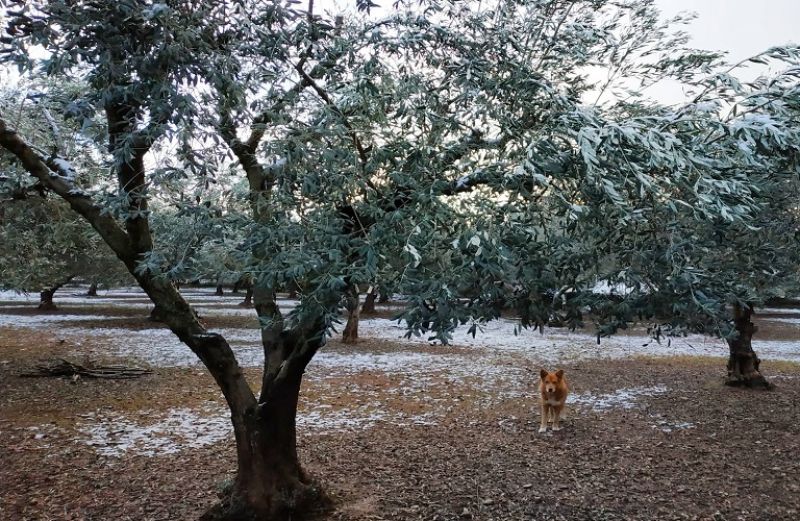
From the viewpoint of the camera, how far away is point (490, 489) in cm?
721

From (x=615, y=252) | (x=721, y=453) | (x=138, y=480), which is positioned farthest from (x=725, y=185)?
(x=138, y=480)

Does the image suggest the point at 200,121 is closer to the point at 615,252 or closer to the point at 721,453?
the point at 615,252

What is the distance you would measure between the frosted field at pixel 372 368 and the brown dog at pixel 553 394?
743 mm

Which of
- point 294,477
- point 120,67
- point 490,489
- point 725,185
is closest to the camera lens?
point 725,185

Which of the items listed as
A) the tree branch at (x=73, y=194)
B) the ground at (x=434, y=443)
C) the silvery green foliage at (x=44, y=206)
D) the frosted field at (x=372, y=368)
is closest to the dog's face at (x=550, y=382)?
the ground at (x=434, y=443)

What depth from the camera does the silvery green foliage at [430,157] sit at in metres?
3.87

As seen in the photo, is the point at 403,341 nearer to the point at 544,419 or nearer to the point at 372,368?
the point at 372,368

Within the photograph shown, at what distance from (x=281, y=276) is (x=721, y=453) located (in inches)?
305

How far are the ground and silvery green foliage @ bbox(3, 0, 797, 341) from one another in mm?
1988

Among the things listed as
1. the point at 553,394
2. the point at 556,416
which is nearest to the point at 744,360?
the point at 556,416

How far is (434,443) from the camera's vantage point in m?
9.13

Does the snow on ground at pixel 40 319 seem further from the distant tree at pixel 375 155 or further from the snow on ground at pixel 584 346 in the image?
the distant tree at pixel 375 155

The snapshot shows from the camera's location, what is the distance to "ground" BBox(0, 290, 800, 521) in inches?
268

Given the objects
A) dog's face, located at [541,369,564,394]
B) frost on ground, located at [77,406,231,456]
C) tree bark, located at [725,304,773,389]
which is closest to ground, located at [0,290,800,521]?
frost on ground, located at [77,406,231,456]
